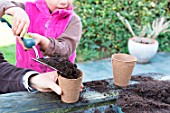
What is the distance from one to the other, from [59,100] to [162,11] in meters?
4.20

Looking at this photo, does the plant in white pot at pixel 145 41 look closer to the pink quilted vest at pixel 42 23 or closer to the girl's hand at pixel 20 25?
the pink quilted vest at pixel 42 23

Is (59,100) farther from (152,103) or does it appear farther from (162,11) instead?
(162,11)

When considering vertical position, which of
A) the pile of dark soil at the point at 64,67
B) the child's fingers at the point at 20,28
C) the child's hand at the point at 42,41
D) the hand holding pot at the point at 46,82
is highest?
the child's fingers at the point at 20,28

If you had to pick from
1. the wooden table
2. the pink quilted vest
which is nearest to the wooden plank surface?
the wooden table

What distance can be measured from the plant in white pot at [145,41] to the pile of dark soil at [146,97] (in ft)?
9.43

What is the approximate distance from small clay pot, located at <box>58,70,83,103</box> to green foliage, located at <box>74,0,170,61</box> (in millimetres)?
3226

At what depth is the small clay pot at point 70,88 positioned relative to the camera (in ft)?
3.95

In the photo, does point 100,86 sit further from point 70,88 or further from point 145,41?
point 145,41

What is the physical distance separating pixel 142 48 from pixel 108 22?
72cm

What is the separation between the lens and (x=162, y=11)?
16.7 ft

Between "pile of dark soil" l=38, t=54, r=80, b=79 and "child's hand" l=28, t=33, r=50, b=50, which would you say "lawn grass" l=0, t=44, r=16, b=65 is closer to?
"child's hand" l=28, t=33, r=50, b=50

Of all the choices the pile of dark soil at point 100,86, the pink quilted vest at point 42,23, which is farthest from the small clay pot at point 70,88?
the pink quilted vest at point 42,23

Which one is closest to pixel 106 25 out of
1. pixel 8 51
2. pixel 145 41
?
pixel 145 41

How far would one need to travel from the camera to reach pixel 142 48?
4.47m
